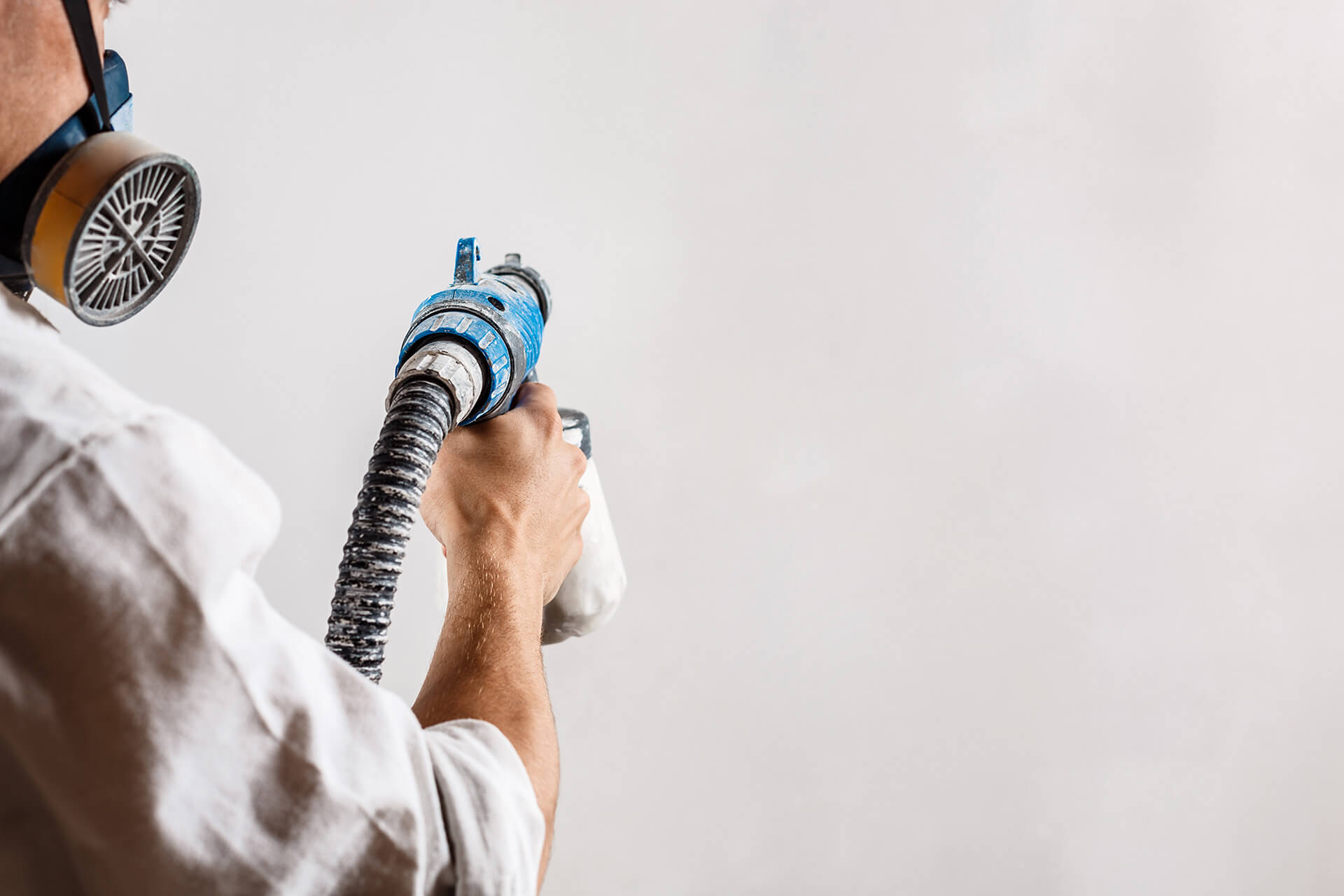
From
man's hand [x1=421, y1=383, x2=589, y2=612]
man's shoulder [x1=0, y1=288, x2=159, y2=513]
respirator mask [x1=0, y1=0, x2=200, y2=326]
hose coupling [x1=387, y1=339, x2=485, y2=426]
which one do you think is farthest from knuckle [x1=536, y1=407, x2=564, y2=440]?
man's shoulder [x1=0, y1=288, x2=159, y2=513]

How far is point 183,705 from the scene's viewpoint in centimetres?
32

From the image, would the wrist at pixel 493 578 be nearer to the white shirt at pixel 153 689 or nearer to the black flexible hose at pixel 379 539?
the black flexible hose at pixel 379 539

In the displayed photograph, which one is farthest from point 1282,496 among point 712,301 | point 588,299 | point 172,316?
point 172,316

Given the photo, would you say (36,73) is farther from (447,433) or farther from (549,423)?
(549,423)

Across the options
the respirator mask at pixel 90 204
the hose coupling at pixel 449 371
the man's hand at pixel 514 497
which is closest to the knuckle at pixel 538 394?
the man's hand at pixel 514 497

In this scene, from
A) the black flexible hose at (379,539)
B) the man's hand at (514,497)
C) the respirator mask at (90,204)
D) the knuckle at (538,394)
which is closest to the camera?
the respirator mask at (90,204)

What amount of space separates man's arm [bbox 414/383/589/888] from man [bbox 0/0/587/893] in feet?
0.37

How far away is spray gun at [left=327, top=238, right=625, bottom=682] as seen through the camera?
59cm

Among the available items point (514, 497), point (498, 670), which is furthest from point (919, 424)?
point (498, 670)

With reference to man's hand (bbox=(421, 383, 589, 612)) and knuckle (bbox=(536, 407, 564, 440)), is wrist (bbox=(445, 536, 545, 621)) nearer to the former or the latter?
man's hand (bbox=(421, 383, 589, 612))

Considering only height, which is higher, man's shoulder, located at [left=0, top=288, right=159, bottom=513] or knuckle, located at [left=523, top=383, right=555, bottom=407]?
knuckle, located at [left=523, top=383, right=555, bottom=407]

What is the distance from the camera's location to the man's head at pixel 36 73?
0.37 metres

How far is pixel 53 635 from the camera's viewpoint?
12.1 inches

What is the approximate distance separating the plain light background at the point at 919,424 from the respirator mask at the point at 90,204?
0.69 m
